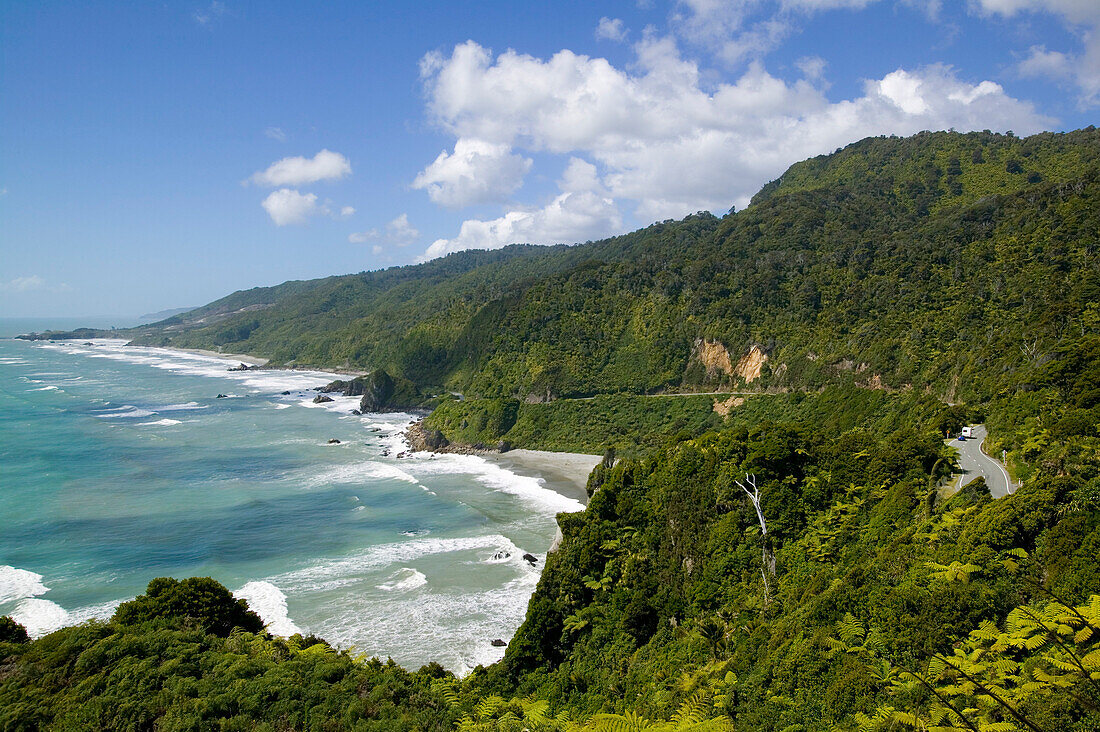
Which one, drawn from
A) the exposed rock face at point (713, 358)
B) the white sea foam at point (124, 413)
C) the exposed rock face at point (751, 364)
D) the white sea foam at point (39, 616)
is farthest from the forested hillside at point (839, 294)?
the white sea foam at point (39, 616)

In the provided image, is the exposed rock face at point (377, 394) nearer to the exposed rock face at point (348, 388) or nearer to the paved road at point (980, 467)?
the exposed rock face at point (348, 388)

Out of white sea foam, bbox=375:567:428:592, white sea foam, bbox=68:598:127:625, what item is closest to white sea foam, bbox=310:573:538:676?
white sea foam, bbox=375:567:428:592

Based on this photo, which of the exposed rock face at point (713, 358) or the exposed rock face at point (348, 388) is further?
the exposed rock face at point (348, 388)

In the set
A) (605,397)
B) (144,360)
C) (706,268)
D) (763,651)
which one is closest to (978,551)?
(763,651)

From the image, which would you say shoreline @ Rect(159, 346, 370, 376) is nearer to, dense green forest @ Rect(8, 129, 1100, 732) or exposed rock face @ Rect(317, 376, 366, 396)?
exposed rock face @ Rect(317, 376, 366, 396)

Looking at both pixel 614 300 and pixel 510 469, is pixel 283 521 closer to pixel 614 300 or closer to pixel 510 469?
pixel 510 469

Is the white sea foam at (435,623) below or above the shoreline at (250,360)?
below

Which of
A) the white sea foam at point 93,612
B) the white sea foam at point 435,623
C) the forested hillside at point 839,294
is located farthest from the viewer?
the forested hillside at point 839,294
